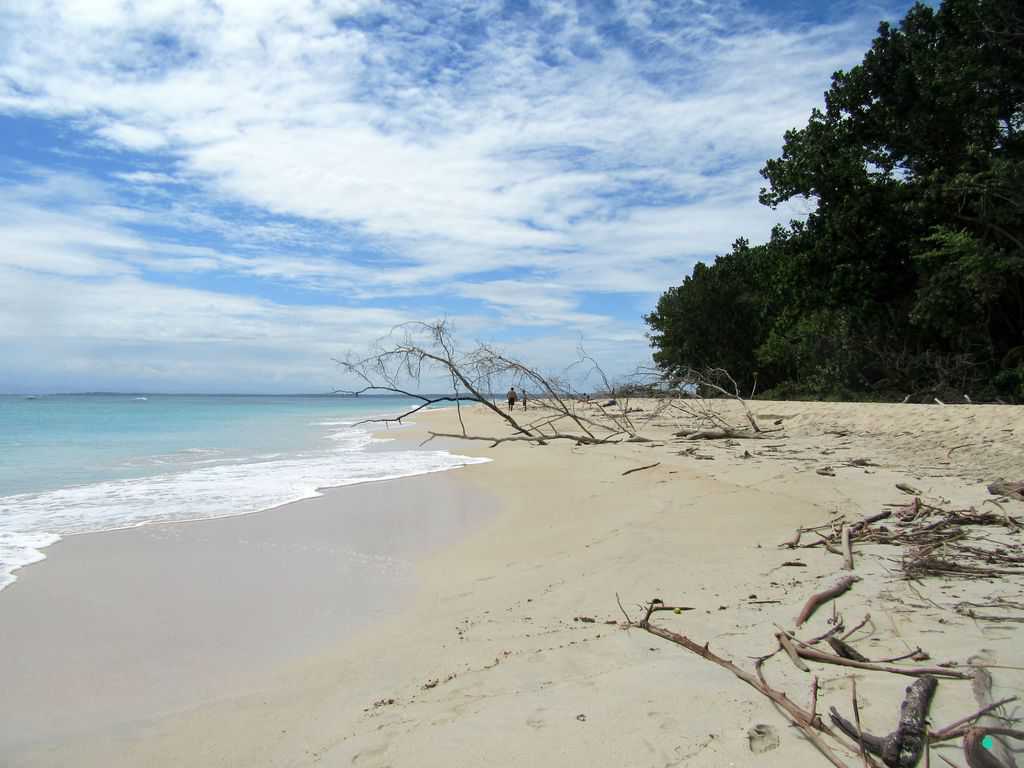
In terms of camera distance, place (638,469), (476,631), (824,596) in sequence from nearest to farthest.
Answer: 1. (824,596)
2. (476,631)
3. (638,469)

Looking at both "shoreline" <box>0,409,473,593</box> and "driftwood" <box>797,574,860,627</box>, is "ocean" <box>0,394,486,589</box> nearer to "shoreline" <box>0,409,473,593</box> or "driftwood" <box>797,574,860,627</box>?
"shoreline" <box>0,409,473,593</box>

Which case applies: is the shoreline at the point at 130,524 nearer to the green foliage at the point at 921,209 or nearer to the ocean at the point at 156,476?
the ocean at the point at 156,476

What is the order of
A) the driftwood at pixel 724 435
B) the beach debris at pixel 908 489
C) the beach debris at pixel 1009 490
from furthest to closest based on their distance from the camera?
the driftwood at pixel 724 435 < the beach debris at pixel 908 489 < the beach debris at pixel 1009 490

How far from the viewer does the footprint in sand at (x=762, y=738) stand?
6.68 ft

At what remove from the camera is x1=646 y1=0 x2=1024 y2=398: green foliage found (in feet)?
46.0

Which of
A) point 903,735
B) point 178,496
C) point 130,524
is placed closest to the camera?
point 903,735

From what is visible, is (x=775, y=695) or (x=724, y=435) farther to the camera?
(x=724, y=435)

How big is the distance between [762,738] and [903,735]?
401mm

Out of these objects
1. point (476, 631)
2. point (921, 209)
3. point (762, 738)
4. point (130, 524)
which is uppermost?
point (921, 209)

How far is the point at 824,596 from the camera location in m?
3.34

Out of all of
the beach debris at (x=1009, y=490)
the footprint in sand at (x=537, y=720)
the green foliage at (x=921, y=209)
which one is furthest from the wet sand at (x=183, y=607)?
the green foliage at (x=921, y=209)

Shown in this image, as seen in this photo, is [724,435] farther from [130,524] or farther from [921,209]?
[130,524]

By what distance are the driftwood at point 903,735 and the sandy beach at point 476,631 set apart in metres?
0.06

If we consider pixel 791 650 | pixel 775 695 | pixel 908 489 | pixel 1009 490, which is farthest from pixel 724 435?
pixel 775 695
